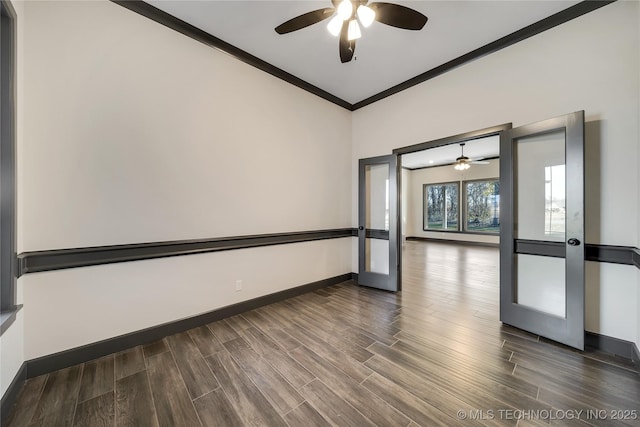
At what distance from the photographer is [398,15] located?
74.0 inches

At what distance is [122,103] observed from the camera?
2070mm

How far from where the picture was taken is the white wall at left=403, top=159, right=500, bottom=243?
803 centimetres

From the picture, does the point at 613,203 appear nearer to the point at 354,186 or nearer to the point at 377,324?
the point at 377,324

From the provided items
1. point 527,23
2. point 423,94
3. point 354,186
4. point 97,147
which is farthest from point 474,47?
point 97,147

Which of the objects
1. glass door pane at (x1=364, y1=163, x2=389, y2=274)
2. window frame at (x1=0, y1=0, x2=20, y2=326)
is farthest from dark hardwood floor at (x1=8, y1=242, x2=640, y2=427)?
glass door pane at (x1=364, y1=163, x2=389, y2=274)

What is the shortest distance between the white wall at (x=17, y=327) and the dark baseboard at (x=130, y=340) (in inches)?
5.6

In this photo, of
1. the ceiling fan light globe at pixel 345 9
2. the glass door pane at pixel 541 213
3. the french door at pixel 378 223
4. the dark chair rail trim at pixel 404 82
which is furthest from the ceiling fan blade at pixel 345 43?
the glass door pane at pixel 541 213

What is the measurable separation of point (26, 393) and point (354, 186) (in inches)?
161

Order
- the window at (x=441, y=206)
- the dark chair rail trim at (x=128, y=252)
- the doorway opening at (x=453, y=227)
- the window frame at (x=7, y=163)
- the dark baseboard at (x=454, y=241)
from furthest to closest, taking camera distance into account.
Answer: the window at (x=441, y=206)
the dark baseboard at (x=454, y=241)
the doorway opening at (x=453, y=227)
the dark chair rail trim at (x=128, y=252)
the window frame at (x=7, y=163)

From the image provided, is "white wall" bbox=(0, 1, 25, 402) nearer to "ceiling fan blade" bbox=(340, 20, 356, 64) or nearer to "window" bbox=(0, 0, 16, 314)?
"window" bbox=(0, 0, 16, 314)

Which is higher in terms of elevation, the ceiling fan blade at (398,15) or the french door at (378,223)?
the ceiling fan blade at (398,15)

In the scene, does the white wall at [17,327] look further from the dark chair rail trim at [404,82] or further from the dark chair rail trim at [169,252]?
the dark chair rail trim at [404,82]

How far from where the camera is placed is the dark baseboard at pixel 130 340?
5.71 feet

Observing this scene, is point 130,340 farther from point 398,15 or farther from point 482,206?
point 482,206
